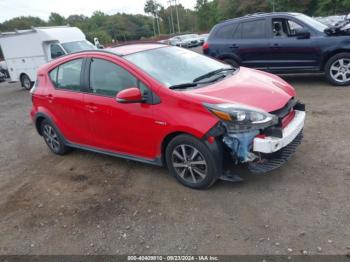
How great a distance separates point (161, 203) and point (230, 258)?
3.99 feet

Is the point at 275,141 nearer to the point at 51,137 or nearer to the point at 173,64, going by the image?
the point at 173,64

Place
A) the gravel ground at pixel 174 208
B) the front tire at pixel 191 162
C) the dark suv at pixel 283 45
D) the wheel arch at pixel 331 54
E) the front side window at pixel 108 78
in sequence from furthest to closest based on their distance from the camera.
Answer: the dark suv at pixel 283 45, the wheel arch at pixel 331 54, the front side window at pixel 108 78, the front tire at pixel 191 162, the gravel ground at pixel 174 208

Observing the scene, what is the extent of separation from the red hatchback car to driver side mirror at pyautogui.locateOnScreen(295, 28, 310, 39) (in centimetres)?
397

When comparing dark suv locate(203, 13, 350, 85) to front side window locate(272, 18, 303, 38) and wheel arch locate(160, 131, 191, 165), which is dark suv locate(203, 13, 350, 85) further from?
wheel arch locate(160, 131, 191, 165)

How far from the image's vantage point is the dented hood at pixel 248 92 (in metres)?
3.94

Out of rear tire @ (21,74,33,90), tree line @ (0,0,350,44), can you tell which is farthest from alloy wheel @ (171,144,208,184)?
tree line @ (0,0,350,44)

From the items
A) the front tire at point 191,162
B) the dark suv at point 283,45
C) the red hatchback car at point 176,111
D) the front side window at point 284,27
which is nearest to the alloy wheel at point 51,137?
the red hatchback car at point 176,111

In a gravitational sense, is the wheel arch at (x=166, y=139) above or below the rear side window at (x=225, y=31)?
below

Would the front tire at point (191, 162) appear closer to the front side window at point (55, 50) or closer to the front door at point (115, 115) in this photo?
the front door at point (115, 115)

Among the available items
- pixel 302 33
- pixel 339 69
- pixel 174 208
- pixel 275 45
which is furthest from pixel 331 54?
pixel 174 208

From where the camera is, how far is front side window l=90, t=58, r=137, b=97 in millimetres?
4461

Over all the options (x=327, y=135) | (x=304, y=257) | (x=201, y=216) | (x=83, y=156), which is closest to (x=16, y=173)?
(x=83, y=156)

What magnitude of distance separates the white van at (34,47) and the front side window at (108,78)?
9788 millimetres

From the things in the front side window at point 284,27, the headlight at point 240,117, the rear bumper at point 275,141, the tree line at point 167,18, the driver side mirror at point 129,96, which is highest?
the tree line at point 167,18
